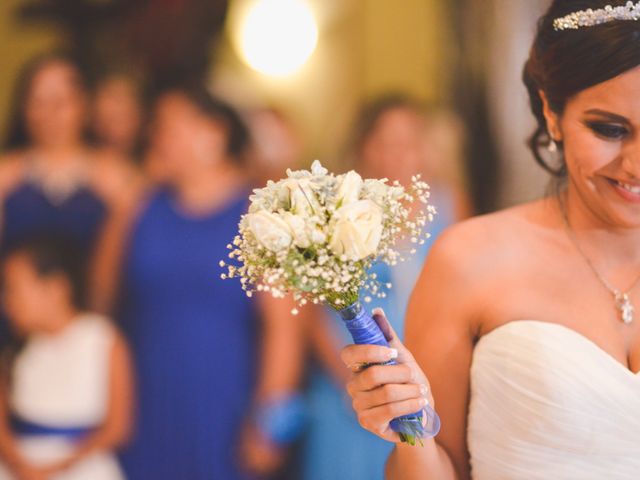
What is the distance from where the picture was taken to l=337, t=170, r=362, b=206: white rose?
1170 millimetres

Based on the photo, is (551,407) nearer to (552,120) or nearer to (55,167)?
(552,120)

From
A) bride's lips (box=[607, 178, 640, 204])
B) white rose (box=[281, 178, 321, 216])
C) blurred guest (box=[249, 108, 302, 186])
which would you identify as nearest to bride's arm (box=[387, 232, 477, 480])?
bride's lips (box=[607, 178, 640, 204])

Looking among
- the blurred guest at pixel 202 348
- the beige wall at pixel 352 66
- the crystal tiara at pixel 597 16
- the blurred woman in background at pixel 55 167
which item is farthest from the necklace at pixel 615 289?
the blurred woman in background at pixel 55 167

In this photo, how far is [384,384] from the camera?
4.06 feet

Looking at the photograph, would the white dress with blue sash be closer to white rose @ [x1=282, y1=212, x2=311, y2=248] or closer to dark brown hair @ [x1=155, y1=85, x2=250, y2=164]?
dark brown hair @ [x1=155, y1=85, x2=250, y2=164]

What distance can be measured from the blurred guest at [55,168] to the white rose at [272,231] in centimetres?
256

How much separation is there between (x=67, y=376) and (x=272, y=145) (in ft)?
4.24

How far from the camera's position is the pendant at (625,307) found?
1518mm

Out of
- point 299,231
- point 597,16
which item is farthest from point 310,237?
point 597,16

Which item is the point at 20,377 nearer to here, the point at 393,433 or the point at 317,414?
the point at 317,414

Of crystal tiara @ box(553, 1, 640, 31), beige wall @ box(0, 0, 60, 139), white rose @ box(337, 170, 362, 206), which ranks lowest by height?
white rose @ box(337, 170, 362, 206)

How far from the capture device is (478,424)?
1.48m

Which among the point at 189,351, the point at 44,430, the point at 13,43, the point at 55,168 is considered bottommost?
the point at 44,430

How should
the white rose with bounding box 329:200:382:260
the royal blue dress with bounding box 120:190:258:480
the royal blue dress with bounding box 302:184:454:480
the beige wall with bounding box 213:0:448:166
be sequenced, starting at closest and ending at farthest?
the white rose with bounding box 329:200:382:260, the royal blue dress with bounding box 302:184:454:480, the royal blue dress with bounding box 120:190:258:480, the beige wall with bounding box 213:0:448:166
